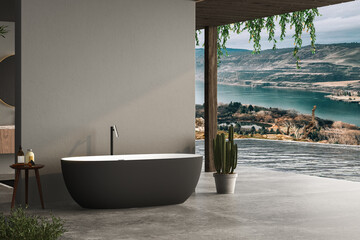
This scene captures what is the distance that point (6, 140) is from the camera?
8.26 m

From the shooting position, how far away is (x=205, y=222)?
4973 millimetres

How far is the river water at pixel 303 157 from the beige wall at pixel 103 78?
363 cm

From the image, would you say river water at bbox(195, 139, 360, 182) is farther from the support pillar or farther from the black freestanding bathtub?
the black freestanding bathtub

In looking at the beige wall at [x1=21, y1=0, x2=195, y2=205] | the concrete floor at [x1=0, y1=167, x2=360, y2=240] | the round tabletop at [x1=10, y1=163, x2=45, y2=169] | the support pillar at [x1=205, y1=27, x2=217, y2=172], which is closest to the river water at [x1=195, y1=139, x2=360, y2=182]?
the support pillar at [x1=205, y1=27, x2=217, y2=172]

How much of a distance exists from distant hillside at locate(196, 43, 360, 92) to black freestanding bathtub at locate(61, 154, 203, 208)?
35.0 feet

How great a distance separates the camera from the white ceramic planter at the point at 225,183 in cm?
664

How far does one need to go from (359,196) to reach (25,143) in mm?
3703

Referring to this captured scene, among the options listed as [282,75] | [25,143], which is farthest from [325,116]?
A: [25,143]

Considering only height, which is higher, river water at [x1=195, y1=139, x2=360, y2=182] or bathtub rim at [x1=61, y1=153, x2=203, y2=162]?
bathtub rim at [x1=61, y1=153, x2=203, y2=162]

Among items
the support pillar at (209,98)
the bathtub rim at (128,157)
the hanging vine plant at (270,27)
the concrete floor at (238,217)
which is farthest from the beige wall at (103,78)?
the hanging vine plant at (270,27)

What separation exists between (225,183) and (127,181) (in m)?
1.47

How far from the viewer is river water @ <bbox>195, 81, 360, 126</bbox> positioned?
1491 cm

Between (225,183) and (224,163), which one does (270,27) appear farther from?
(225,183)

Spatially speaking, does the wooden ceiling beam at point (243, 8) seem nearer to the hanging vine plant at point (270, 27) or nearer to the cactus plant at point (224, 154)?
the cactus plant at point (224, 154)
